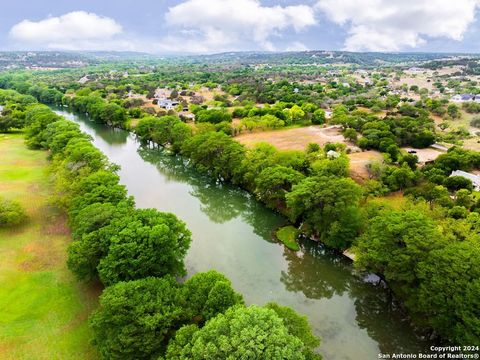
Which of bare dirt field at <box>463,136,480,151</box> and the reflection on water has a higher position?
bare dirt field at <box>463,136,480,151</box>

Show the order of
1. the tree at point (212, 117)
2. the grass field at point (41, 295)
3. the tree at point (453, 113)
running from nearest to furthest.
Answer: the grass field at point (41, 295) → the tree at point (212, 117) → the tree at point (453, 113)

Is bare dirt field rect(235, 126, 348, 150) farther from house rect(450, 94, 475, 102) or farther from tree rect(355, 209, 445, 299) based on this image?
house rect(450, 94, 475, 102)

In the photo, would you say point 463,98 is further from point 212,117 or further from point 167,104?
point 167,104

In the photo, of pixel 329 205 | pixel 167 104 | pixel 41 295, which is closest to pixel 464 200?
pixel 329 205

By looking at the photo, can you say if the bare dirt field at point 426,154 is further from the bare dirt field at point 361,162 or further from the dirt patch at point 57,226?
the dirt patch at point 57,226

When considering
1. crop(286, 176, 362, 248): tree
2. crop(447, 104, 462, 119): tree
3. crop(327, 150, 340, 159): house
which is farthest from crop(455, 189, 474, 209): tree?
crop(447, 104, 462, 119): tree

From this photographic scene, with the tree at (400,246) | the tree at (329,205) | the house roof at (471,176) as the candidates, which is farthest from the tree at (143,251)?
the house roof at (471,176)
